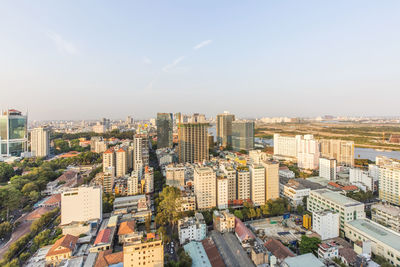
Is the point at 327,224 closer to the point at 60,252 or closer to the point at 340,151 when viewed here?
the point at 60,252

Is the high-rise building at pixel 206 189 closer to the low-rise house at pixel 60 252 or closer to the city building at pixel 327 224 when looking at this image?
the city building at pixel 327 224

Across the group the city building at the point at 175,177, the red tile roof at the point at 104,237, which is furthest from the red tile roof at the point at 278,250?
the city building at the point at 175,177

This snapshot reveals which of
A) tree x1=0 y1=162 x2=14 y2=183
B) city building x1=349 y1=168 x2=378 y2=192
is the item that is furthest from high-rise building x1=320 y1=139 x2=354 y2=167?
tree x1=0 y1=162 x2=14 y2=183

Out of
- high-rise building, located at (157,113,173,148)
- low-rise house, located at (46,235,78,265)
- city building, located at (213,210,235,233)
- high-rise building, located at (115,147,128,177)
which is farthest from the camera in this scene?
high-rise building, located at (157,113,173,148)

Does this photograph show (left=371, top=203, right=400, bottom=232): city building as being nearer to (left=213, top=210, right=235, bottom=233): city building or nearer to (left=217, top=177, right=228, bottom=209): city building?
(left=213, top=210, right=235, bottom=233): city building

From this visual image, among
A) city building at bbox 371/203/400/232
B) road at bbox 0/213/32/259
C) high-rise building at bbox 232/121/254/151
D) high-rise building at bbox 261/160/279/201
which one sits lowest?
road at bbox 0/213/32/259

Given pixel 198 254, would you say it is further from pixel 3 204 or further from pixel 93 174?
pixel 93 174

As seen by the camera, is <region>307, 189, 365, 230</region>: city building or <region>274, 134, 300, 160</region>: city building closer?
<region>307, 189, 365, 230</region>: city building

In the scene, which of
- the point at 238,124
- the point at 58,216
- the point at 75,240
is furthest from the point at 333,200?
the point at 238,124
